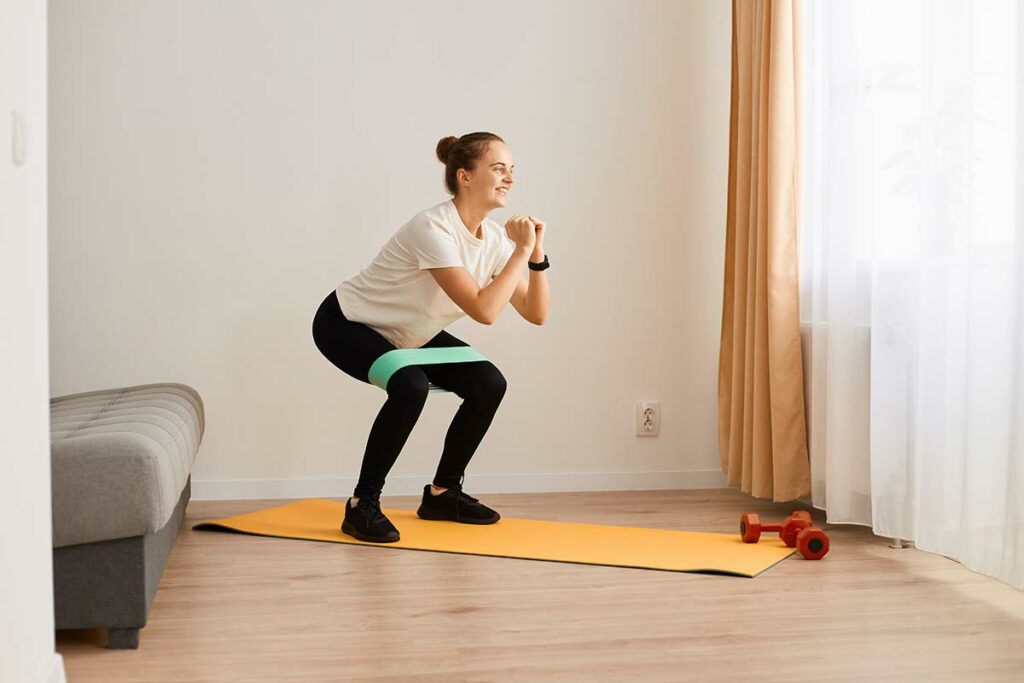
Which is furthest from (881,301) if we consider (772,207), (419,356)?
(419,356)

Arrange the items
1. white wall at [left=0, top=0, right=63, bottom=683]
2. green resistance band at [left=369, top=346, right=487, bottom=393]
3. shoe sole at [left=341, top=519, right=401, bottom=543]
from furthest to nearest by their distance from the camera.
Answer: green resistance band at [left=369, top=346, right=487, bottom=393] < shoe sole at [left=341, top=519, right=401, bottom=543] < white wall at [left=0, top=0, right=63, bottom=683]

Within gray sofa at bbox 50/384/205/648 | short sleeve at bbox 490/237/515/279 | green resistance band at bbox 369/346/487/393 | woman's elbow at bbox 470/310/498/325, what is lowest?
gray sofa at bbox 50/384/205/648

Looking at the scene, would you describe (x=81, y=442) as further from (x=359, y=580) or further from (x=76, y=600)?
(x=359, y=580)

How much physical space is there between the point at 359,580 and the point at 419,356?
710 mm

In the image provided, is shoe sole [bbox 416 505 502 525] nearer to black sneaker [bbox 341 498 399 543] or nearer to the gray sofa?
black sneaker [bbox 341 498 399 543]

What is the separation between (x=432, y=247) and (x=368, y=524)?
725 mm

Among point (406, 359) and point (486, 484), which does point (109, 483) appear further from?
point (486, 484)

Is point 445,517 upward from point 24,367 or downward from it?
downward

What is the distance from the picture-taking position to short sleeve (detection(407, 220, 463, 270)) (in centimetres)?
279

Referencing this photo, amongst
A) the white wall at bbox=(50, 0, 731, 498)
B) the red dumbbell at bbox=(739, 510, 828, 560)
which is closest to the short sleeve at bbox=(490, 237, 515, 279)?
the white wall at bbox=(50, 0, 731, 498)

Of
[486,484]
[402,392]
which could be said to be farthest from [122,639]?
[486,484]

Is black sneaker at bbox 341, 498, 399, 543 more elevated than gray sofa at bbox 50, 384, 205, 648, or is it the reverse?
gray sofa at bbox 50, 384, 205, 648

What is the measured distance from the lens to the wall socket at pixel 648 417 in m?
3.72

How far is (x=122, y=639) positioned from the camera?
1.87 meters
